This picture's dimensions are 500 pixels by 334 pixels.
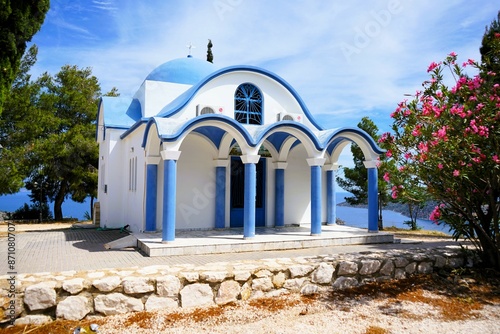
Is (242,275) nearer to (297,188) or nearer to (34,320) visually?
(34,320)

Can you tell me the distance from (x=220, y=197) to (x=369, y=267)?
6679 millimetres

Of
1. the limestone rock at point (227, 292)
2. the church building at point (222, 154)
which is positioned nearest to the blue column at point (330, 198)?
the church building at point (222, 154)

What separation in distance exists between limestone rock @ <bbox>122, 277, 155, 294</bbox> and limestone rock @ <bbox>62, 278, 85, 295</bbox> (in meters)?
0.50

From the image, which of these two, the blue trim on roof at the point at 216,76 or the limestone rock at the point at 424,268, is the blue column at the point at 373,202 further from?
the limestone rock at the point at 424,268

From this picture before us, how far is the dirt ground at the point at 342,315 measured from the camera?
4438 mm

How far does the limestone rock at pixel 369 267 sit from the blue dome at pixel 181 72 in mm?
10193

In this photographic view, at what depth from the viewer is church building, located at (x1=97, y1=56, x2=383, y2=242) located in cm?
1052

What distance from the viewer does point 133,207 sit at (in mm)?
12375

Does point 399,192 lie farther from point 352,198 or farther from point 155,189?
point 352,198

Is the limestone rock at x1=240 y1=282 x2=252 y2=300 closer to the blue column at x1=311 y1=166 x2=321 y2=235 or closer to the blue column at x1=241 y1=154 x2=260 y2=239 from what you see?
the blue column at x1=241 y1=154 x2=260 y2=239

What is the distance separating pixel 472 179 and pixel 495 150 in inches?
29.3

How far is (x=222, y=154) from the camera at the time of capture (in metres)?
12.2

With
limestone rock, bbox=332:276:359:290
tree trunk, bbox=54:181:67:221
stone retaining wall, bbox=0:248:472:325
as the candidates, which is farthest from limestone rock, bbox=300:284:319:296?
tree trunk, bbox=54:181:67:221

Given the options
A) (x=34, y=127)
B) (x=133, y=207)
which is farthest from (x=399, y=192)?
(x=34, y=127)
